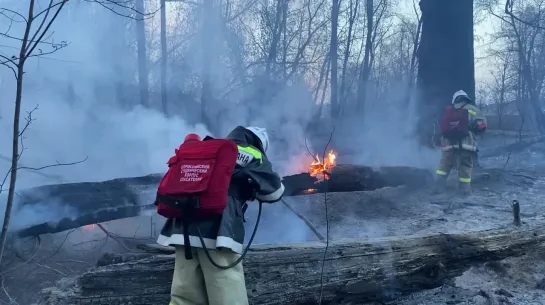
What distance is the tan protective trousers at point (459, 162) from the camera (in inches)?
312

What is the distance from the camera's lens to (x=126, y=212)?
6.08 metres

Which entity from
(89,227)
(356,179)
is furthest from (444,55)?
(89,227)


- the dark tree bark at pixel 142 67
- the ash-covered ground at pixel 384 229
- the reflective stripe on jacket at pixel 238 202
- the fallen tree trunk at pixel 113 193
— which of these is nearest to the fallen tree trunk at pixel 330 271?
the ash-covered ground at pixel 384 229

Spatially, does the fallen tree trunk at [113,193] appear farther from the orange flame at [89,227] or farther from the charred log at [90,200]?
the orange flame at [89,227]

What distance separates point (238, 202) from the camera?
3.10 m

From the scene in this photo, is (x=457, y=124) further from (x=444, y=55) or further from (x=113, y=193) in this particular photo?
(x=113, y=193)

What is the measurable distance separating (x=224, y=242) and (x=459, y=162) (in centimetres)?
627

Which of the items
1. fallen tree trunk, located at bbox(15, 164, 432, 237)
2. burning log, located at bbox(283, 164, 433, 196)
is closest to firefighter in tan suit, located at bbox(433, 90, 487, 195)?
burning log, located at bbox(283, 164, 433, 196)

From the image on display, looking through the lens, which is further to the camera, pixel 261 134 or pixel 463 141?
pixel 463 141

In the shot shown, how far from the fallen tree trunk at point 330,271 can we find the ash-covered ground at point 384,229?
0.33 meters

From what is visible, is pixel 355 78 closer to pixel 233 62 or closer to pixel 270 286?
pixel 233 62

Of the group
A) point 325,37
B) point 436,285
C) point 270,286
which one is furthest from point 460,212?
point 325,37

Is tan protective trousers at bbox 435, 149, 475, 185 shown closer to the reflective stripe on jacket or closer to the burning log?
the burning log

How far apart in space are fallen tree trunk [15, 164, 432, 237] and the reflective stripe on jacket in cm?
180
